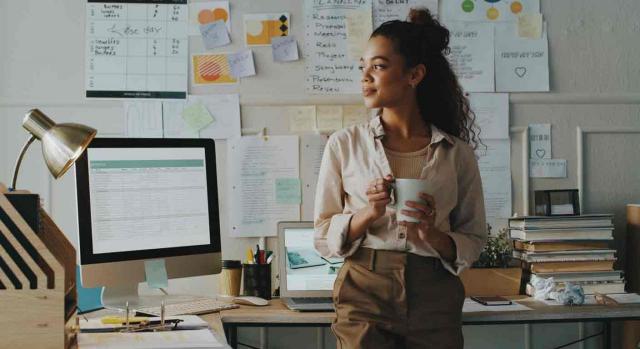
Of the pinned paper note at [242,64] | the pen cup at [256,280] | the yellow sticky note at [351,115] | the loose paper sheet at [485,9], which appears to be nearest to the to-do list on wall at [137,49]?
the pinned paper note at [242,64]

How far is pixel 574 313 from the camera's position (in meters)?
2.46

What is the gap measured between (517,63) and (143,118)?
4.76 feet

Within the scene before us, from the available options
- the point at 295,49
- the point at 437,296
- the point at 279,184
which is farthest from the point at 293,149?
the point at 437,296

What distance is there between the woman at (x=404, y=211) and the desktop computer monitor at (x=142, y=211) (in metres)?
0.50

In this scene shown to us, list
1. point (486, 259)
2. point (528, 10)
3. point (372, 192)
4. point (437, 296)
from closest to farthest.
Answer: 1. point (372, 192)
2. point (437, 296)
3. point (486, 259)
4. point (528, 10)

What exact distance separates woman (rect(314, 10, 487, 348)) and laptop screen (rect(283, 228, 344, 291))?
2.35 feet

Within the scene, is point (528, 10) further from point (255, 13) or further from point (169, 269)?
point (169, 269)

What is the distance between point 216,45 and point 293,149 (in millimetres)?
486

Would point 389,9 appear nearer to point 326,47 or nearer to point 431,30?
point 326,47

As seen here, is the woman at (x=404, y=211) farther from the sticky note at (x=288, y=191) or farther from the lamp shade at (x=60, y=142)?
the sticky note at (x=288, y=191)

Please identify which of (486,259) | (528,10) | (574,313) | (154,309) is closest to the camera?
(154,309)

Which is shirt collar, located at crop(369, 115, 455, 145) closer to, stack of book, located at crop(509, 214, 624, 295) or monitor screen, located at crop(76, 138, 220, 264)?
monitor screen, located at crop(76, 138, 220, 264)

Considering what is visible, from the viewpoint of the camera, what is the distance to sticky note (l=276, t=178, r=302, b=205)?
9.65ft

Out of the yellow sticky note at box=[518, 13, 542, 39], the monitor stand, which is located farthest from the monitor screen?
the yellow sticky note at box=[518, 13, 542, 39]
